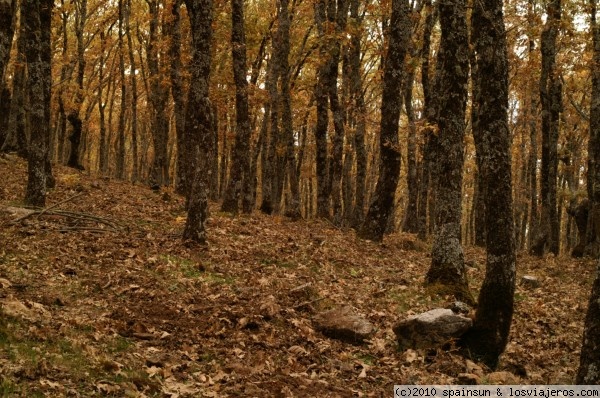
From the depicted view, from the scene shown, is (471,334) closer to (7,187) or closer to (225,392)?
(225,392)

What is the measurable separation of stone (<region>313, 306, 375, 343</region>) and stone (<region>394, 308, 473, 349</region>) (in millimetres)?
641

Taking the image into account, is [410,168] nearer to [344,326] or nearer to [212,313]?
[344,326]

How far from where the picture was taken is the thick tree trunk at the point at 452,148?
35.4ft

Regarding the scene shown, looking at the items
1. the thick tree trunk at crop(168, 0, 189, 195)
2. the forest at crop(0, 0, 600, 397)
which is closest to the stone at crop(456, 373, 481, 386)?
the forest at crop(0, 0, 600, 397)

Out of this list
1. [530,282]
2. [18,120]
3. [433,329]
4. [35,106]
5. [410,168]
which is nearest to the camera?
[433,329]

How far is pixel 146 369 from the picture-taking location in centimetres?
640

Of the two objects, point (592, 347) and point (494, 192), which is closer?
point (592, 347)

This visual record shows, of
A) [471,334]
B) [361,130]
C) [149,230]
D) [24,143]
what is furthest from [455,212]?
[24,143]

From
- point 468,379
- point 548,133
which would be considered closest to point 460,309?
point 468,379

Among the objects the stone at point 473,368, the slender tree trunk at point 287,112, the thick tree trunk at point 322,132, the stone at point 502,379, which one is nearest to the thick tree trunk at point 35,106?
the slender tree trunk at point 287,112

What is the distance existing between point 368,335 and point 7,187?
1308 cm

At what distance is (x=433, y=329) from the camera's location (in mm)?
8164

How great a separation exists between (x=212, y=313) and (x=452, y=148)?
240 inches

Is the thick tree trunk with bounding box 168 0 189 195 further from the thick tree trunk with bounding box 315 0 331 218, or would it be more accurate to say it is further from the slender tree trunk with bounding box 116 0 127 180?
the slender tree trunk with bounding box 116 0 127 180
